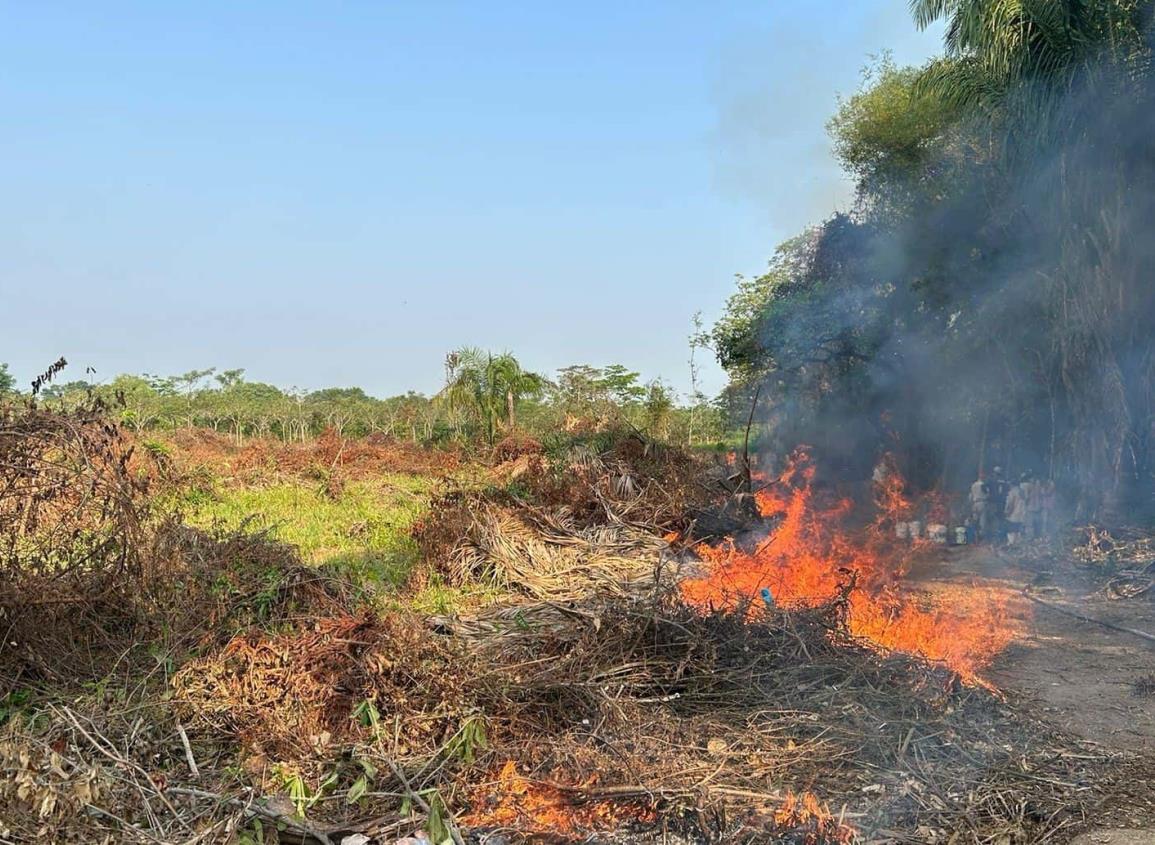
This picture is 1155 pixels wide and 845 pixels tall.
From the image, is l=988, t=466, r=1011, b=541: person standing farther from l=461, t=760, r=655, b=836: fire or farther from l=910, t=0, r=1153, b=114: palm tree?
l=461, t=760, r=655, b=836: fire

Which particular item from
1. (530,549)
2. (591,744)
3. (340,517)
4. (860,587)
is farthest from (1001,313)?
(591,744)

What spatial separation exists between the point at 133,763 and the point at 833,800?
3.17 meters

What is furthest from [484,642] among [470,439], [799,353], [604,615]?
[470,439]

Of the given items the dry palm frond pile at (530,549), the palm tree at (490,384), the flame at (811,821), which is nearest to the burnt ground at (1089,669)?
the flame at (811,821)

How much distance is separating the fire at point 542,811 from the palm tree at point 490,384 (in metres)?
15.9

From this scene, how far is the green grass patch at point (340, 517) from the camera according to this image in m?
8.91

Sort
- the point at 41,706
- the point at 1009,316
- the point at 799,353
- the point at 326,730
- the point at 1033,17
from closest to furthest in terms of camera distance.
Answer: the point at 326,730, the point at 41,706, the point at 1033,17, the point at 1009,316, the point at 799,353

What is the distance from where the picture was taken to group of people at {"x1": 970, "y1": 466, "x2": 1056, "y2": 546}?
35.2ft

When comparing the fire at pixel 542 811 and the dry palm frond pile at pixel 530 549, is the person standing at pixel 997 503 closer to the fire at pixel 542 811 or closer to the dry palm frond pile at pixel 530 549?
the dry palm frond pile at pixel 530 549

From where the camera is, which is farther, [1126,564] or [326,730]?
[1126,564]

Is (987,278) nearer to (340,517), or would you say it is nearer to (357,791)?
(340,517)

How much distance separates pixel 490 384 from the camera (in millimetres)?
20141

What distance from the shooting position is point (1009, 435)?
1326 cm

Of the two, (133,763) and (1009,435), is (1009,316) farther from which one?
(133,763)
